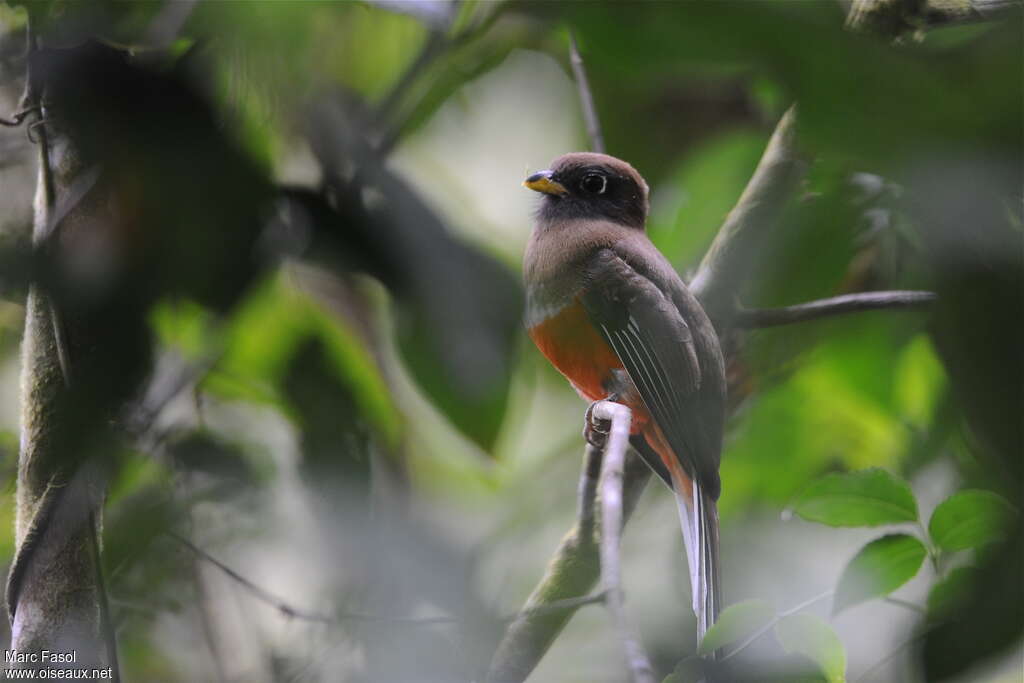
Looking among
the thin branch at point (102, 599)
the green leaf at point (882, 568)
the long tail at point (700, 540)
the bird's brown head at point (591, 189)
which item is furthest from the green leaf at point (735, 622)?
the bird's brown head at point (591, 189)

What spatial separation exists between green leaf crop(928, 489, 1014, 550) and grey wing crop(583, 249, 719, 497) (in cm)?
53

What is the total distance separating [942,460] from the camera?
2.51 m

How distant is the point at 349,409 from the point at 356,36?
73cm

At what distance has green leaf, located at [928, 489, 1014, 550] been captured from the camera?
4.39 ft

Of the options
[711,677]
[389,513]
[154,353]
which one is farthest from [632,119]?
[154,353]

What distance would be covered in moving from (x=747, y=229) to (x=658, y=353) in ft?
0.97

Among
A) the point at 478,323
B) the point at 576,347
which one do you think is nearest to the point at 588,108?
the point at 576,347

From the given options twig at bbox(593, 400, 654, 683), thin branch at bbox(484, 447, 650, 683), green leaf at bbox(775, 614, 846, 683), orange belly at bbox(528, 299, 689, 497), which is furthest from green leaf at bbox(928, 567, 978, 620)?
orange belly at bbox(528, 299, 689, 497)

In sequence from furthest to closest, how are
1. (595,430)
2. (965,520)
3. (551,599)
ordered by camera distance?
(595,430) < (551,599) < (965,520)

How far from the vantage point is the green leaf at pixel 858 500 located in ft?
4.74

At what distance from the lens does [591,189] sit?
7.45 ft

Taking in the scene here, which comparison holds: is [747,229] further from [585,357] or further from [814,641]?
[814,641]

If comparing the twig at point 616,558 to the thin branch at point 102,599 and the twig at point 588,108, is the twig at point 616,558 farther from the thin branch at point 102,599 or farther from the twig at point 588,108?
the twig at point 588,108

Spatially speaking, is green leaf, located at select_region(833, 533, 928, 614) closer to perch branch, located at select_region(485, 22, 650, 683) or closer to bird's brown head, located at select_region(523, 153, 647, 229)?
perch branch, located at select_region(485, 22, 650, 683)
